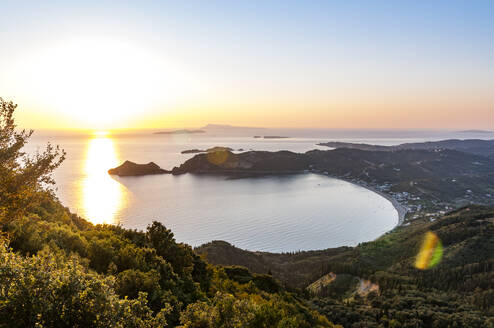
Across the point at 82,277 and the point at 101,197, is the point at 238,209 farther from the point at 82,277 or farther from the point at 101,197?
the point at 82,277

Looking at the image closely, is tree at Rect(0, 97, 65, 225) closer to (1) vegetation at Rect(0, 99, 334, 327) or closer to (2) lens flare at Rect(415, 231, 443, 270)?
(1) vegetation at Rect(0, 99, 334, 327)

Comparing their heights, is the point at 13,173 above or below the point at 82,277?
above

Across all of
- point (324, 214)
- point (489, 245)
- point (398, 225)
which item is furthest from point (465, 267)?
point (324, 214)

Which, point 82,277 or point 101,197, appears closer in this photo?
point 82,277

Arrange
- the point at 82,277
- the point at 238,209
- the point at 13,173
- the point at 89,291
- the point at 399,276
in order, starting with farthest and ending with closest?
the point at 238,209, the point at 399,276, the point at 13,173, the point at 82,277, the point at 89,291

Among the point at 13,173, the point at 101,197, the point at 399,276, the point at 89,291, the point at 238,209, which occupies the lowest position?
the point at 399,276

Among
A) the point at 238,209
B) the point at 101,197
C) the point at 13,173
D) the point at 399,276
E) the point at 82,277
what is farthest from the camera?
the point at 101,197

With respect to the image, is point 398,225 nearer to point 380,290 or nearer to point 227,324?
point 380,290

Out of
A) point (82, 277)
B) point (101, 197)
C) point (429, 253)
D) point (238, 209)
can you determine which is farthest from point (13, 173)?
point (101, 197)
